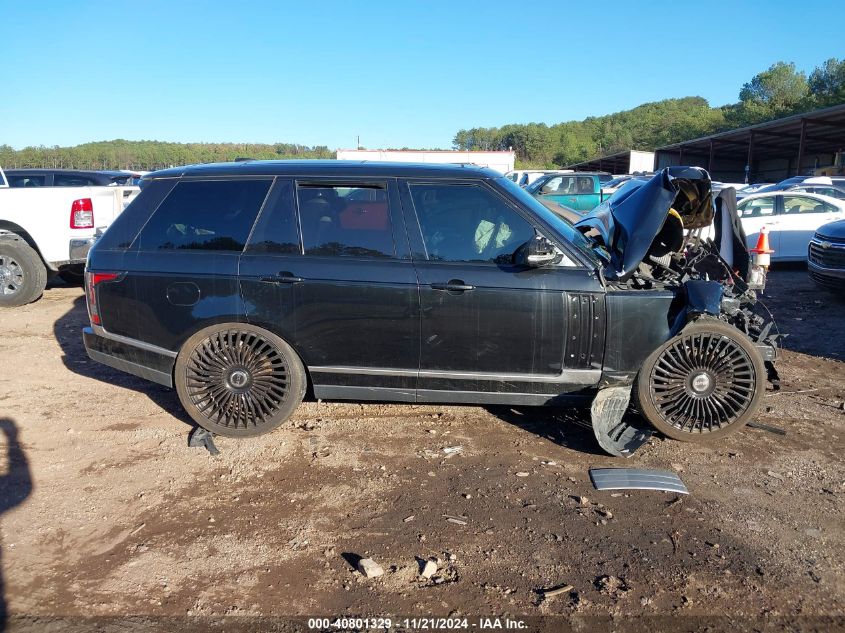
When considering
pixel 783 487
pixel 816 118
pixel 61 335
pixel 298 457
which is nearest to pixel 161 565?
pixel 298 457

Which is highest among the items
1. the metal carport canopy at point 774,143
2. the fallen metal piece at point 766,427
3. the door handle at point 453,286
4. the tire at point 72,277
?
the metal carport canopy at point 774,143

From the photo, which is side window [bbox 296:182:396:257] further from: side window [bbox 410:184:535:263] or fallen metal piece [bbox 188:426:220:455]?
fallen metal piece [bbox 188:426:220:455]

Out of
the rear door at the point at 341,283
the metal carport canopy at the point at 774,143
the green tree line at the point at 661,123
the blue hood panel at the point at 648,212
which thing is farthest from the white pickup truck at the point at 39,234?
the green tree line at the point at 661,123

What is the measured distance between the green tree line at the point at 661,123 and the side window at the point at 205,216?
6126 centimetres

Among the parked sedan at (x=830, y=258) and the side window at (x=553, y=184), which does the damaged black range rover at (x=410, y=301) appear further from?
the side window at (x=553, y=184)

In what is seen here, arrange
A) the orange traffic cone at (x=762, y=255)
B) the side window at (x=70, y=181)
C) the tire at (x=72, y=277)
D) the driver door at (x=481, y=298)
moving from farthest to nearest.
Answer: the side window at (x=70, y=181)
the tire at (x=72, y=277)
the orange traffic cone at (x=762, y=255)
the driver door at (x=481, y=298)

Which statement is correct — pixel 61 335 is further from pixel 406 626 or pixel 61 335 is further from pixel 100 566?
pixel 406 626

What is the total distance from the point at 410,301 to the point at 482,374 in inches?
26.7

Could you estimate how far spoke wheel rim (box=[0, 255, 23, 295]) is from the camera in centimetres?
807

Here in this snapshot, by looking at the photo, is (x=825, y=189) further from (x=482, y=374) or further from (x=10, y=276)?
(x=10, y=276)

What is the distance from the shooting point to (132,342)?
14.0 ft

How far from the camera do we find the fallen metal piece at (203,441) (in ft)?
13.4

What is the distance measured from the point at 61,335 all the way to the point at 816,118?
111ft

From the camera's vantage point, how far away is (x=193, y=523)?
3262 millimetres
